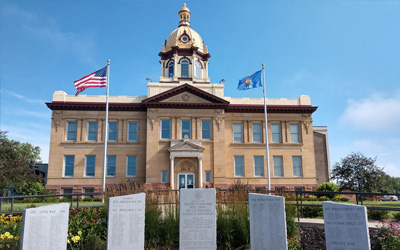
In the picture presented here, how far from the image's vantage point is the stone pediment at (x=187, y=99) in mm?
33750

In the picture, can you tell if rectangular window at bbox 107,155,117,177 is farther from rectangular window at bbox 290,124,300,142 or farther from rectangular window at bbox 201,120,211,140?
rectangular window at bbox 290,124,300,142

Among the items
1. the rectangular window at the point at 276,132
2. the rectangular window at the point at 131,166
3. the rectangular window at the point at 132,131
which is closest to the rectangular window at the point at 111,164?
the rectangular window at the point at 131,166

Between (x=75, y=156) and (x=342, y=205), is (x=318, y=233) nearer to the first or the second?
(x=342, y=205)

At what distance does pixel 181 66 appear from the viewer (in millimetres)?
40969

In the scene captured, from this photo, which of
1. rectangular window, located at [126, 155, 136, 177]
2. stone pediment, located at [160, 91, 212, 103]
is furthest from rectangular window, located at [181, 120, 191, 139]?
rectangular window, located at [126, 155, 136, 177]

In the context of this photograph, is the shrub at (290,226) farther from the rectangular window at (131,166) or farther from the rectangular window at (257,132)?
the rectangular window at (131,166)

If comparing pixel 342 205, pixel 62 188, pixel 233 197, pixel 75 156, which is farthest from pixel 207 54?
pixel 342 205

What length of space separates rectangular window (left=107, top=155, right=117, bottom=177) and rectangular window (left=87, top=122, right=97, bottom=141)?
2658mm

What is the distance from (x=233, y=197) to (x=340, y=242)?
13.9 ft

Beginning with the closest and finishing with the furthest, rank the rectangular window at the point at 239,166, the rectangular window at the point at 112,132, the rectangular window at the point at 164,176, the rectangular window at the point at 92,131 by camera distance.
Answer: the rectangular window at the point at 164,176 → the rectangular window at the point at 92,131 → the rectangular window at the point at 112,132 → the rectangular window at the point at 239,166

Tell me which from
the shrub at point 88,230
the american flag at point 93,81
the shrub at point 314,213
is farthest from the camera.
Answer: the american flag at point 93,81

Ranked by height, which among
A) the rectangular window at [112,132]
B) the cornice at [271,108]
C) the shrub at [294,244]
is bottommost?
the shrub at [294,244]

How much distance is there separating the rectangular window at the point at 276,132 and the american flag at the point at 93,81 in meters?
18.8

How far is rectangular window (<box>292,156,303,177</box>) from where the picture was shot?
35.2 m
